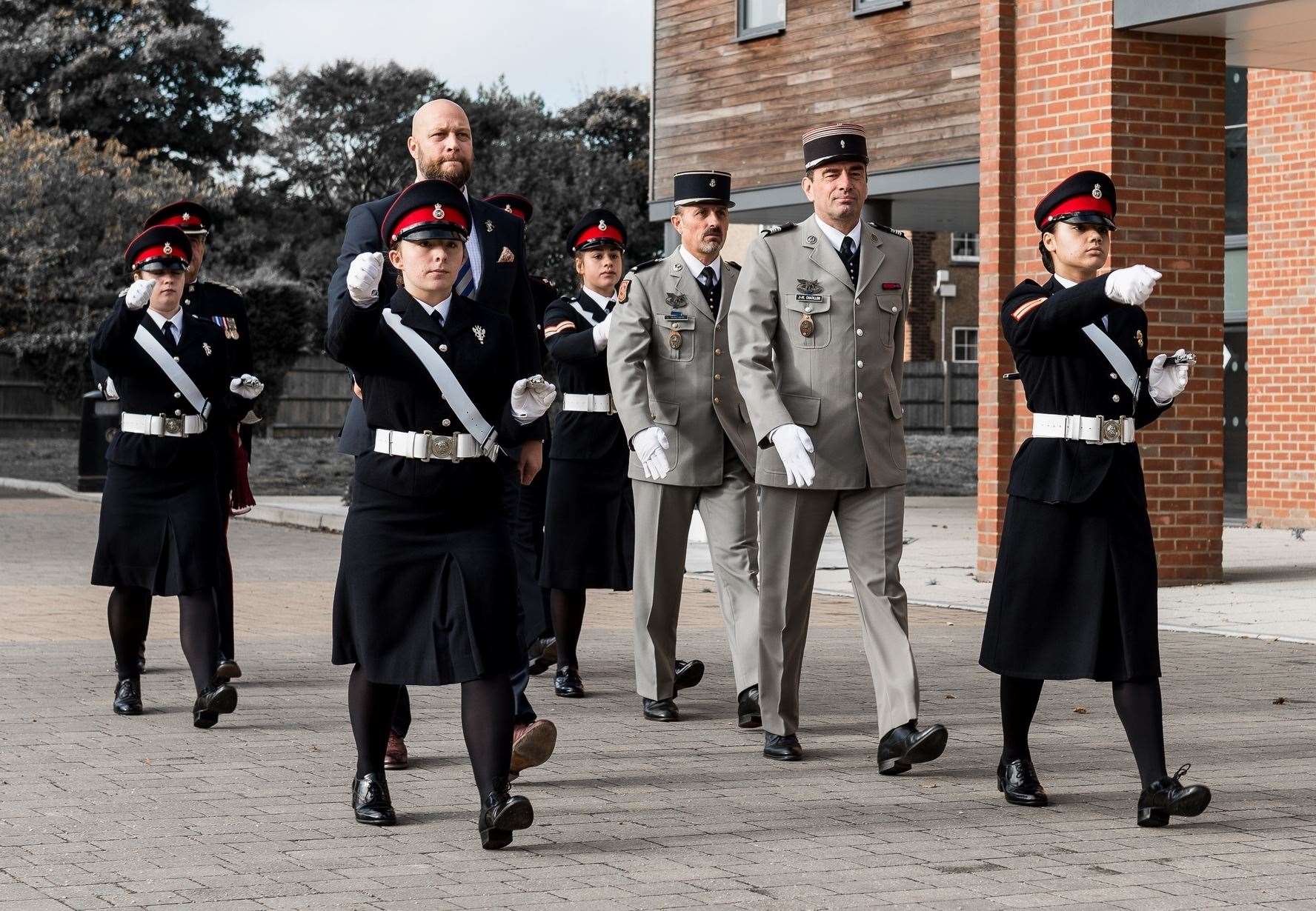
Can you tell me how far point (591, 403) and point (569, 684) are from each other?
1313mm

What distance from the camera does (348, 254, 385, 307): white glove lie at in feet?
17.9

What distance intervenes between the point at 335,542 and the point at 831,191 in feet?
37.7

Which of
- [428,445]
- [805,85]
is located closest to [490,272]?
[428,445]

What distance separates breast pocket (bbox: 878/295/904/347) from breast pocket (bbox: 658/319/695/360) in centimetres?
113

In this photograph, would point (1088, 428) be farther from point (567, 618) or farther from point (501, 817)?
point (567, 618)

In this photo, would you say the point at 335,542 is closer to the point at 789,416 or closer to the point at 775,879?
the point at 789,416

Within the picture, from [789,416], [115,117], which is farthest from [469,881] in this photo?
[115,117]

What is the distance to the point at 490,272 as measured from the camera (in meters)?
6.73

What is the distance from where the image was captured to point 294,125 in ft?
185

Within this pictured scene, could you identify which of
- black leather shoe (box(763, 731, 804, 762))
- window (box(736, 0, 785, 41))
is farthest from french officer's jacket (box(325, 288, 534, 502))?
window (box(736, 0, 785, 41))

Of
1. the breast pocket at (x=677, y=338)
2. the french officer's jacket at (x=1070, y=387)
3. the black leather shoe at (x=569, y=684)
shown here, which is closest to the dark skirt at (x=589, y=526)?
the black leather shoe at (x=569, y=684)

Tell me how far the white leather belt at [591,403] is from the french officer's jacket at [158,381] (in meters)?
1.62

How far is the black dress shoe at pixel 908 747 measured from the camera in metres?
6.60

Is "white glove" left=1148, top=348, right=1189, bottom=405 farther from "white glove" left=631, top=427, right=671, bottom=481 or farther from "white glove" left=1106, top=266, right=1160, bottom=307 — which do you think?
"white glove" left=631, top=427, right=671, bottom=481
